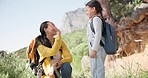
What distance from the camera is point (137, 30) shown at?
1642 centimetres

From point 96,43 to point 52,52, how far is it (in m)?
0.73

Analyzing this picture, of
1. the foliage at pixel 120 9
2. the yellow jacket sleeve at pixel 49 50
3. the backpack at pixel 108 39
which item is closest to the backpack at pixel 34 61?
the yellow jacket sleeve at pixel 49 50

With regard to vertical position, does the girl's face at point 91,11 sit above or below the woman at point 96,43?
above

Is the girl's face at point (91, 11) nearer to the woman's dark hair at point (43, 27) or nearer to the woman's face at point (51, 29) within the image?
the woman's face at point (51, 29)

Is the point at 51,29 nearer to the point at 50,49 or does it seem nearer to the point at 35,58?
the point at 50,49

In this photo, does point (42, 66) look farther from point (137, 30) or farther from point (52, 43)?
point (137, 30)

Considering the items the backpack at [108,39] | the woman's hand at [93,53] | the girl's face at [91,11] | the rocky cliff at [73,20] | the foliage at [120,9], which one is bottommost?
the rocky cliff at [73,20]

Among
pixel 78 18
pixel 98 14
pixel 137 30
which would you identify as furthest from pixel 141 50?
pixel 78 18

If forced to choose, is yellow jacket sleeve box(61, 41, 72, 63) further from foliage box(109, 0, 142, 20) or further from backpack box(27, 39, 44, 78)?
foliage box(109, 0, 142, 20)

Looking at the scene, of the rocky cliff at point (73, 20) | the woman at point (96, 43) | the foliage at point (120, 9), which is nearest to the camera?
the woman at point (96, 43)

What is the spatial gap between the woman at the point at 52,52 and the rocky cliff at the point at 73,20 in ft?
108

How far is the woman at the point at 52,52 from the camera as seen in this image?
6078mm

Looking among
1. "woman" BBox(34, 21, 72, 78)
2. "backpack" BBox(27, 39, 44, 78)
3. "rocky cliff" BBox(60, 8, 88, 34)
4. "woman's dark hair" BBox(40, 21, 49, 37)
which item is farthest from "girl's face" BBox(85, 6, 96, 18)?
"rocky cliff" BBox(60, 8, 88, 34)

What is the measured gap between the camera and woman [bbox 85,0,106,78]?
597cm
